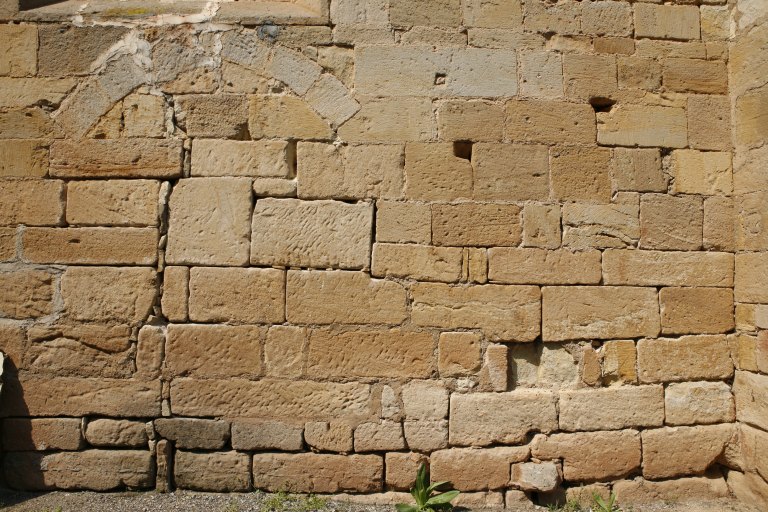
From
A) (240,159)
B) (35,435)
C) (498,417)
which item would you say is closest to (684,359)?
(498,417)

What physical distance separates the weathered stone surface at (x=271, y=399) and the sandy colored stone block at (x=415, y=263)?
34.1 inches

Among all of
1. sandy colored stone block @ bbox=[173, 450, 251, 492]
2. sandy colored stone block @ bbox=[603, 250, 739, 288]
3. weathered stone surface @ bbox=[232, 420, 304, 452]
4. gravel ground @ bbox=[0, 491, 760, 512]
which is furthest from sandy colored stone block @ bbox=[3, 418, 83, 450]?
sandy colored stone block @ bbox=[603, 250, 739, 288]

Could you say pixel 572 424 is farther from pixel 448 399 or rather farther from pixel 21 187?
pixel 21 187

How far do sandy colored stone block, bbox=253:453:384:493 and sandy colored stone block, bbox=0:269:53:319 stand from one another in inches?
74.8

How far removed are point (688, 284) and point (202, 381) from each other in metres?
3.67

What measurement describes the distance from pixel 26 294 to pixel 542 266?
3.77 meters

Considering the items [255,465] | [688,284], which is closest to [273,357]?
[255,465]

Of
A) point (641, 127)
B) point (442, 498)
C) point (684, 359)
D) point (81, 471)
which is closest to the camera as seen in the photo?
point (442, 498)

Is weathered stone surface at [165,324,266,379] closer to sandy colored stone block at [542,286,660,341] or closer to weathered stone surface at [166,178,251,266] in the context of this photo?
weathered stone surface at [166,178,251,266]

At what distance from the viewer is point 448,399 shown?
3.83m

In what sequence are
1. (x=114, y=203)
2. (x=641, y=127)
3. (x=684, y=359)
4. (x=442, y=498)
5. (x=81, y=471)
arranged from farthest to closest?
(x=641, y=127), (x=684, y=359), (x=114, y=203), (x=81, y=471), (x=442, y=498)

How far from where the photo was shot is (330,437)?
378 centimetres

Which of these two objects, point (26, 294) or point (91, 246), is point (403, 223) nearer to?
point (91, 246)

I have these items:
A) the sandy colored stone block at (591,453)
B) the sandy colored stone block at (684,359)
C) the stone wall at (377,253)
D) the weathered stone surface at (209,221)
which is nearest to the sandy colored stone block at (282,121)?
the stone wall at (377,253)
